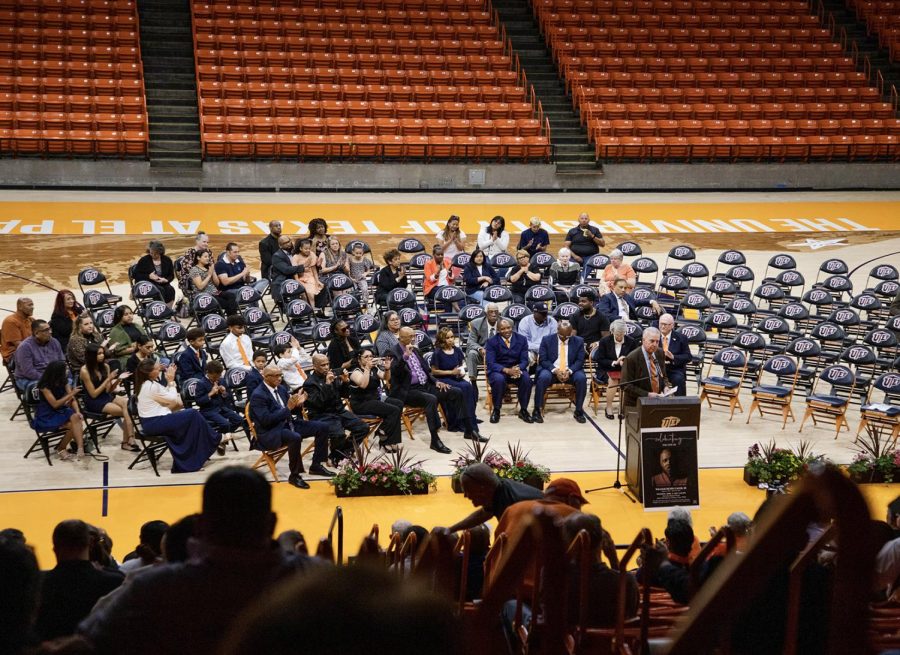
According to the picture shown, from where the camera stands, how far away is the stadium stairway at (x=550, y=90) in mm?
26609

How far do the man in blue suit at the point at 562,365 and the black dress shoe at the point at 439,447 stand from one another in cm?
142

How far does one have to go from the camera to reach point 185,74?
1080 inches

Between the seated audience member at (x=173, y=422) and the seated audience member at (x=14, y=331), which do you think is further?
the seated audience member at (x=14, y=331)

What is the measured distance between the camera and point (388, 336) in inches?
473

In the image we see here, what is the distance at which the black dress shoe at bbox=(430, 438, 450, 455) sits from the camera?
36.7 feet

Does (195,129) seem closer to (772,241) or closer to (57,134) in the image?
(57,134)

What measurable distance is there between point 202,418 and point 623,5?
955 inches

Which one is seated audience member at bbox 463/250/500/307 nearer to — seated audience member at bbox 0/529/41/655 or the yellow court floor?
the yellow court floor

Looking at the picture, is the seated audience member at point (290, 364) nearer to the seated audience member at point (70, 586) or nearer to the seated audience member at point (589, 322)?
the seated audience member at point (589, 322)

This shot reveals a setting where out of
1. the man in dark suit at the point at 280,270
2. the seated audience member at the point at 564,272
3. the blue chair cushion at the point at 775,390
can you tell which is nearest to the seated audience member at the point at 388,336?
the man in dark suit at the point at 280,270

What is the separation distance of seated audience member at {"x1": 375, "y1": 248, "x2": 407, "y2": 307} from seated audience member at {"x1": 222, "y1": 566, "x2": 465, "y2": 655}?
13.2 meters

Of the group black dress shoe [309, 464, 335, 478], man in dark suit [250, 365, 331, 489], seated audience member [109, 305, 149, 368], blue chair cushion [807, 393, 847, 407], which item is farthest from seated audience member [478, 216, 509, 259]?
black dress shoe [309, 464, 335, 478]

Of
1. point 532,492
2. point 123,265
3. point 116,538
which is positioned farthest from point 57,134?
point 532,492

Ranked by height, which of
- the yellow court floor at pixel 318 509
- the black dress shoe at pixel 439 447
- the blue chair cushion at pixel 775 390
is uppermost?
the blue chair cushion at pixel 775 390
